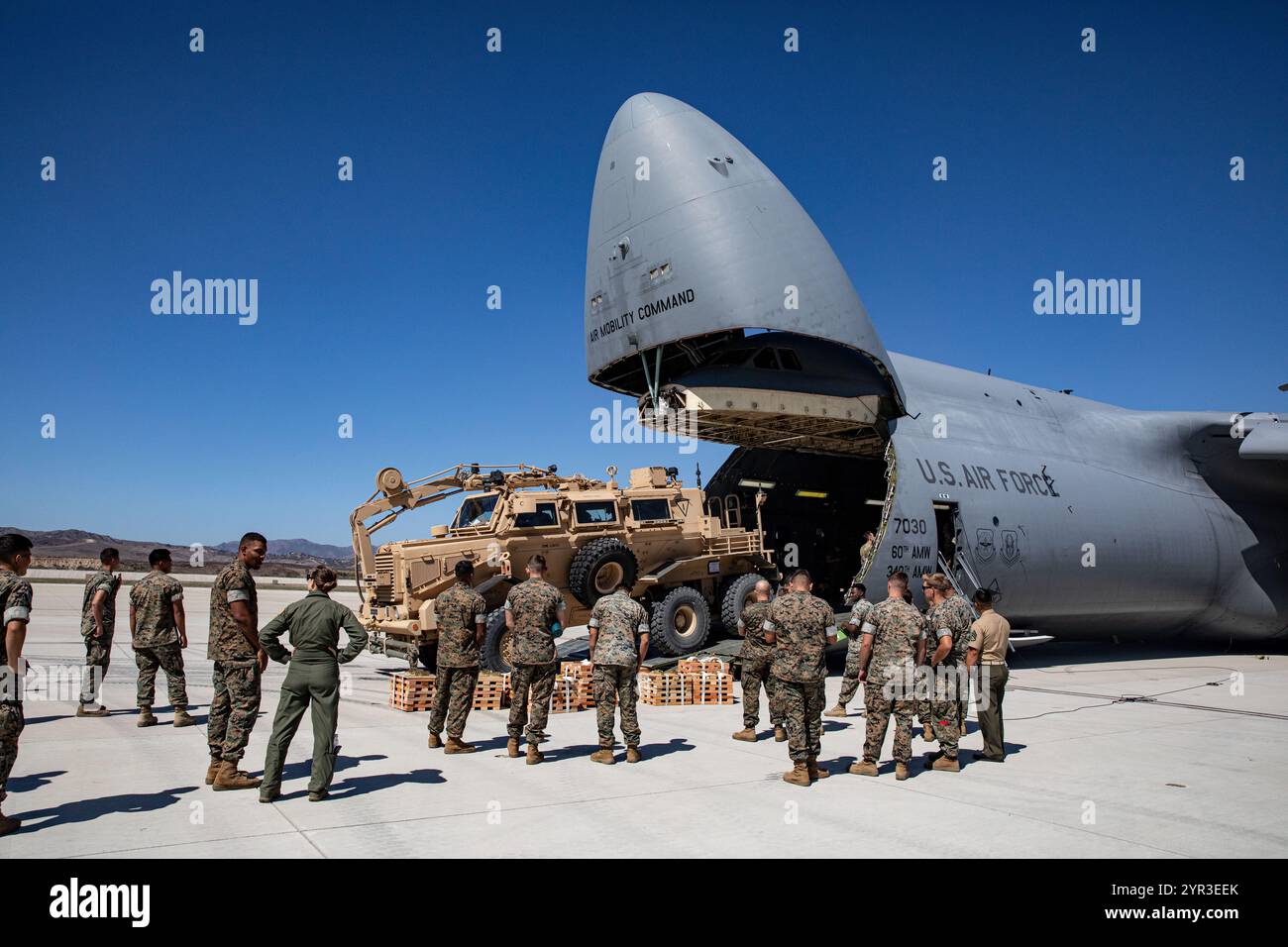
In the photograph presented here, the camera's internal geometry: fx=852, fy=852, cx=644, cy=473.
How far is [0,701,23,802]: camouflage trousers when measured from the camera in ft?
17.6

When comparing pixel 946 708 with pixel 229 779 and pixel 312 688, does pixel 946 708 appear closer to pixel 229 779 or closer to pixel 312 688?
pixel 312 688

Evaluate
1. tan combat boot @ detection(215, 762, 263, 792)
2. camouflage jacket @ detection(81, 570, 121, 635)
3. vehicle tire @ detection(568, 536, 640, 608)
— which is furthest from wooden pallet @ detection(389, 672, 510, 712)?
tan combat boot @ detection(215, 762, 263, 792)

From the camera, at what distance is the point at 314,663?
20.6 ft

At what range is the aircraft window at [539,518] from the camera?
1345cm

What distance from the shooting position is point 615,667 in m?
8.02

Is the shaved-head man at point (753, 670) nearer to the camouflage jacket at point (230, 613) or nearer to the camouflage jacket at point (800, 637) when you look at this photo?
the camouflage jacket at point (800, 637)

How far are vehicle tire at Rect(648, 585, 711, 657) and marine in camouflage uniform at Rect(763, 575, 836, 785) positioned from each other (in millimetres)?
6669

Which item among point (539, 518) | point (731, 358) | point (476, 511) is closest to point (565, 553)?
point (539, 518)

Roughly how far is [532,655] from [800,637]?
2.50m

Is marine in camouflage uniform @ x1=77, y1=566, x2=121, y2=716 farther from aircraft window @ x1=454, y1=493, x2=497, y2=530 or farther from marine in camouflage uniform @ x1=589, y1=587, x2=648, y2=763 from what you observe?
marine in camouflage uniform @ x1=589, y1=587, x2=648, y2=763

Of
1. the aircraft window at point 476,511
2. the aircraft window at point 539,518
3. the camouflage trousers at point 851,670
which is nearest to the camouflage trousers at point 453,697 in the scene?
the camouflage trousers at point 851,670
